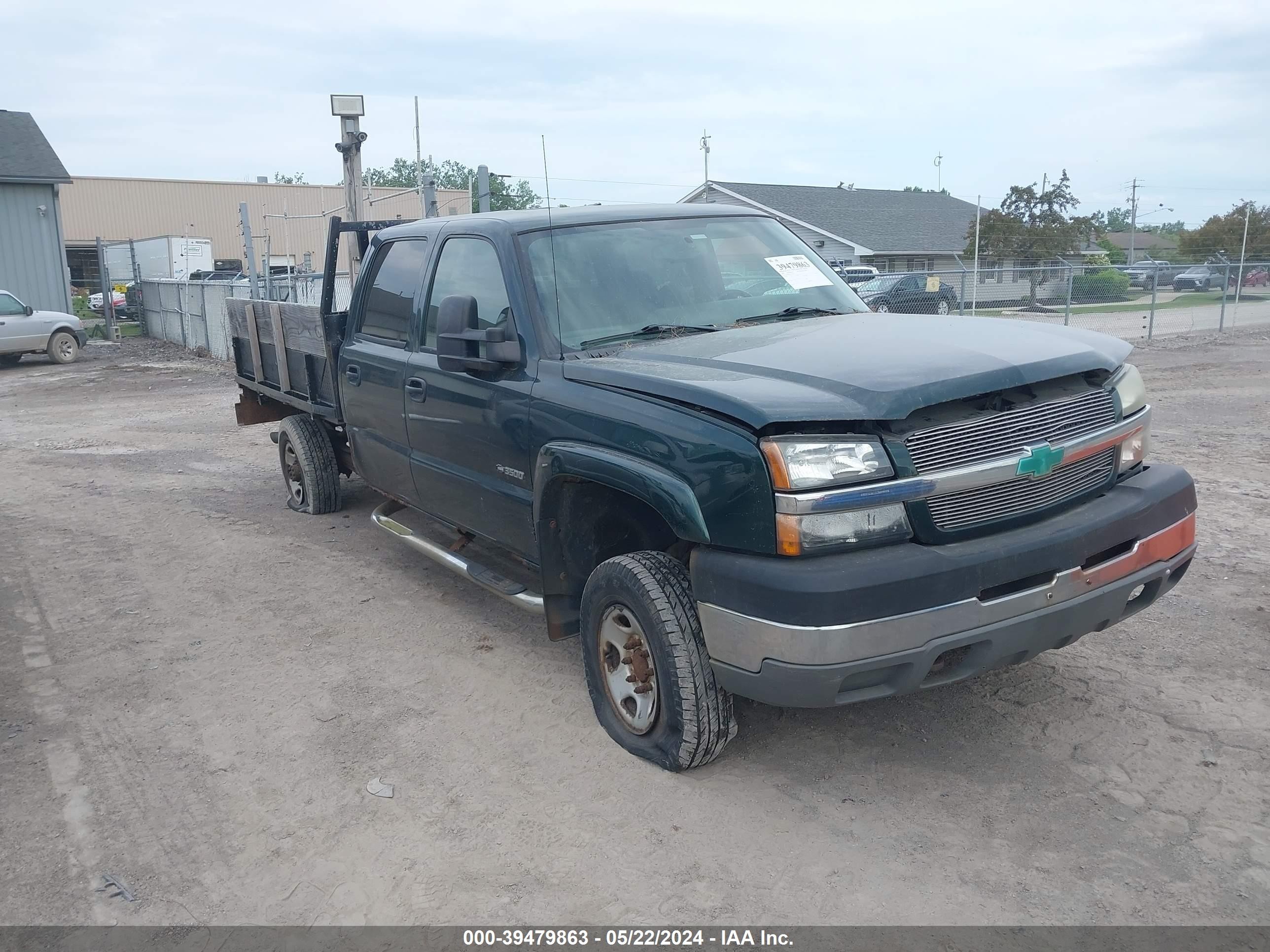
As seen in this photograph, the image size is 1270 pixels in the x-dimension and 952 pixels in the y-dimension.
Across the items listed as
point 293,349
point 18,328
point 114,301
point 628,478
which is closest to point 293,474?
point 293,349

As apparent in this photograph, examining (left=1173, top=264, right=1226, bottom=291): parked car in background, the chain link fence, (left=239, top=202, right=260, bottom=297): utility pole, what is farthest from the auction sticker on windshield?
(left=1173, top=264, right=1226, bottom=291): parked car in background

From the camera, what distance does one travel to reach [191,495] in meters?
8.50

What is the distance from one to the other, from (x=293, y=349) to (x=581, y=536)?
377 cm

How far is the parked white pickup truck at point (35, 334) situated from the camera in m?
19.9

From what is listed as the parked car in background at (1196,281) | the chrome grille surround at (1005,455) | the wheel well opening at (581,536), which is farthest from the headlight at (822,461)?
the parked car in background at (1196,281)

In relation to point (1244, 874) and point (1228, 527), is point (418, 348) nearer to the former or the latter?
point (1244, 874)

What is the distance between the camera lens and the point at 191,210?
51.3 metres

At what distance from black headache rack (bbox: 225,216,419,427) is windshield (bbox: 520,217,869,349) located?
213 centimetres

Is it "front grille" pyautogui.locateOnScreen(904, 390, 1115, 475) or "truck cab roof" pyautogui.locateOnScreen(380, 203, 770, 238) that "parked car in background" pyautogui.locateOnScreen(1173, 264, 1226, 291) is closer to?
"truck cab roof" pyautogui.locateOnScreen(380, 203, 770, 238)

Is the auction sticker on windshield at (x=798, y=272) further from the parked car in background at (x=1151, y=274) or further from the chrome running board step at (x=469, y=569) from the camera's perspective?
the parked car in background at (x=1151, y=274)

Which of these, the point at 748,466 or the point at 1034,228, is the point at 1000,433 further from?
the point at 1034,228

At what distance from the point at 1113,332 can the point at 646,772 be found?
20.0 meters

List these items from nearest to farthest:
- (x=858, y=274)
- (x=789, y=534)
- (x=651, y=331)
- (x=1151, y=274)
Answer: (x=789, y=534) < (x=651, y=331) < (x=1151, y=274) < (x=858, y=274)

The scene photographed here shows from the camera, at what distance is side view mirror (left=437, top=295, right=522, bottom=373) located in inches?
163
